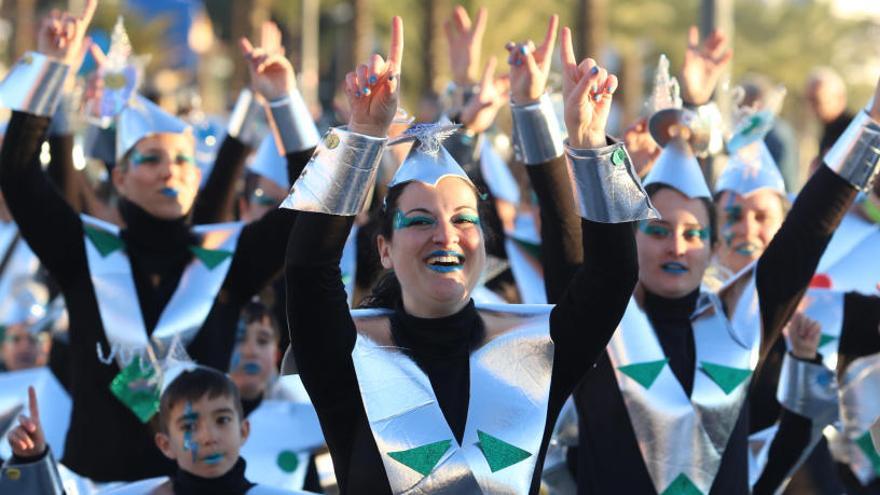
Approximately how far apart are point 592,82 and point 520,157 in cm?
112

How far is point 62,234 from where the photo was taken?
5.26 meters

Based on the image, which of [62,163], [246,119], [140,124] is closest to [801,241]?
[140,124]

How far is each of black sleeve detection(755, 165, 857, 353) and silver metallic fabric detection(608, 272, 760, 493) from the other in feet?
0.24

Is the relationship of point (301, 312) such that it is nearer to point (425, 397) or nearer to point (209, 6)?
point (425, 397)

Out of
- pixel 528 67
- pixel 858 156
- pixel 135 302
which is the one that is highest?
pixel 528 67

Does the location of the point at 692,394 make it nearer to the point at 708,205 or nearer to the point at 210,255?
the point at 708,205

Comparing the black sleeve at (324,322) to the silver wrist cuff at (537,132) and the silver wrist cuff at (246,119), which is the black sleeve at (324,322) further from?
the silver wrist cuff at (246,119)

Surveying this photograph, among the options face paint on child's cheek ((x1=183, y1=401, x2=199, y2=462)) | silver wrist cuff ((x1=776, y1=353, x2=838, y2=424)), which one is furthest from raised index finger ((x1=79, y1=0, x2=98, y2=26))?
silver wrist cuff ((x1=776, y1=353, x2=838, y2=424))

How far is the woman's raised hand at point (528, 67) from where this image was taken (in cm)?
413

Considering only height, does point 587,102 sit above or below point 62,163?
above

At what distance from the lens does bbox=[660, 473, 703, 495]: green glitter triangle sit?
14.4ft

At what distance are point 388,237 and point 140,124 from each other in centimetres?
230

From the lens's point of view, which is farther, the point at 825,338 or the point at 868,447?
the point at 825,338

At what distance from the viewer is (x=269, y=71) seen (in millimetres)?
4992
